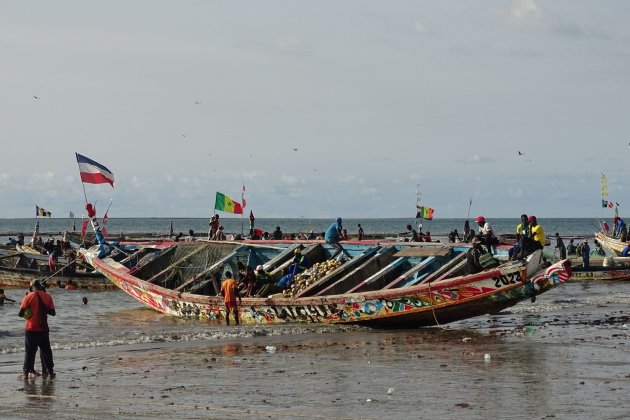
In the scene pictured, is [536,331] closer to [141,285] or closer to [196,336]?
[196,336]

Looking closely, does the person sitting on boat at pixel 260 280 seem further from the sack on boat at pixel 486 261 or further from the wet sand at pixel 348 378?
the sack on boat at pixel 486 261

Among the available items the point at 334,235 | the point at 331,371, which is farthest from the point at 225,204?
the point at 331,371

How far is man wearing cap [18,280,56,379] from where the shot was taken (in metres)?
15.3

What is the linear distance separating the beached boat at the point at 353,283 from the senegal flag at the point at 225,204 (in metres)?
8.49

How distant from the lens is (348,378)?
15031 mm

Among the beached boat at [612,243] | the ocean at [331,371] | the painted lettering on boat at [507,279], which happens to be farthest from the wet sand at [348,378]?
the beached boat at [612,243]

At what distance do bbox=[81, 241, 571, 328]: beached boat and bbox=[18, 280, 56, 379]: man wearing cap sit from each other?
27.3 ft

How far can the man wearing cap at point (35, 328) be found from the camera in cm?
1534

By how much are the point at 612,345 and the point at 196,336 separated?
30.3 feet

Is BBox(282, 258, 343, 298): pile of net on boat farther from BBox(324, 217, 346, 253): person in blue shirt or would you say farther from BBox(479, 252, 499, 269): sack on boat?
BBox(479, 252, 499, 269): sack on boat

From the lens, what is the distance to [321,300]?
22.5 m

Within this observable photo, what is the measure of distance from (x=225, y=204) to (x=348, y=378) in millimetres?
24518

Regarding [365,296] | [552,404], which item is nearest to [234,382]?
[552,404]

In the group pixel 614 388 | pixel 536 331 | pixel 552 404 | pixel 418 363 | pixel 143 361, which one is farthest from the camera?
pixel 536 331
